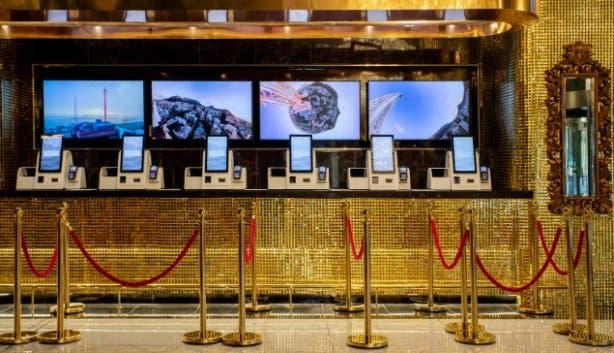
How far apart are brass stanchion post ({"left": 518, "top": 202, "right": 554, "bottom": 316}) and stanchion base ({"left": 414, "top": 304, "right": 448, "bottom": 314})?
745 millimetres

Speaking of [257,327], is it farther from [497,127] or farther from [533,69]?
[497,127]

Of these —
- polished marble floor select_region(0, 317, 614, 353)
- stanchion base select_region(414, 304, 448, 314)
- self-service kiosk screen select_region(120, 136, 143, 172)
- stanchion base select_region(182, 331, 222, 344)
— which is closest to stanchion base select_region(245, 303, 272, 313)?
polished marble floor select_region(0, 317, 614, 353)

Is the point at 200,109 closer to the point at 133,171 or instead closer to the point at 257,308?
the point at 133,171

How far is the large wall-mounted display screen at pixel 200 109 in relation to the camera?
370 inches

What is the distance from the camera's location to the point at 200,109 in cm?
941

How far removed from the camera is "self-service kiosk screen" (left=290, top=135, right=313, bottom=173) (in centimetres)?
852

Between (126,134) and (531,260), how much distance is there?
4636 mm

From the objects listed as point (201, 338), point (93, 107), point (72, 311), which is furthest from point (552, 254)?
point (93, 107)

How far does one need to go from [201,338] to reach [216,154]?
3702mm

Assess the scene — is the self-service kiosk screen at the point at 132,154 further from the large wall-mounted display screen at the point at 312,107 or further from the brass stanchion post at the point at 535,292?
the brass stanchion post at the point at 535,292

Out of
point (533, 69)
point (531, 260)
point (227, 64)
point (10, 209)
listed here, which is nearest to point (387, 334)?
point (531, 260)

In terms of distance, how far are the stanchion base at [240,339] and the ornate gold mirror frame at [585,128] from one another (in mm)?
3742

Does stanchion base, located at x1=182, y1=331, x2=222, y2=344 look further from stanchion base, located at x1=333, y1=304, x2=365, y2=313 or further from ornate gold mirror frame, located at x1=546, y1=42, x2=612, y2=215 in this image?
ornate gold mirror frame, located at x1=546, y1=42, x2=612, y2=215

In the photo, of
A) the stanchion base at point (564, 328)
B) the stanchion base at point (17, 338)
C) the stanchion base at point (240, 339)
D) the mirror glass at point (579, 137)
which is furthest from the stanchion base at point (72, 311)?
the mirror glass at point (579, 137)
